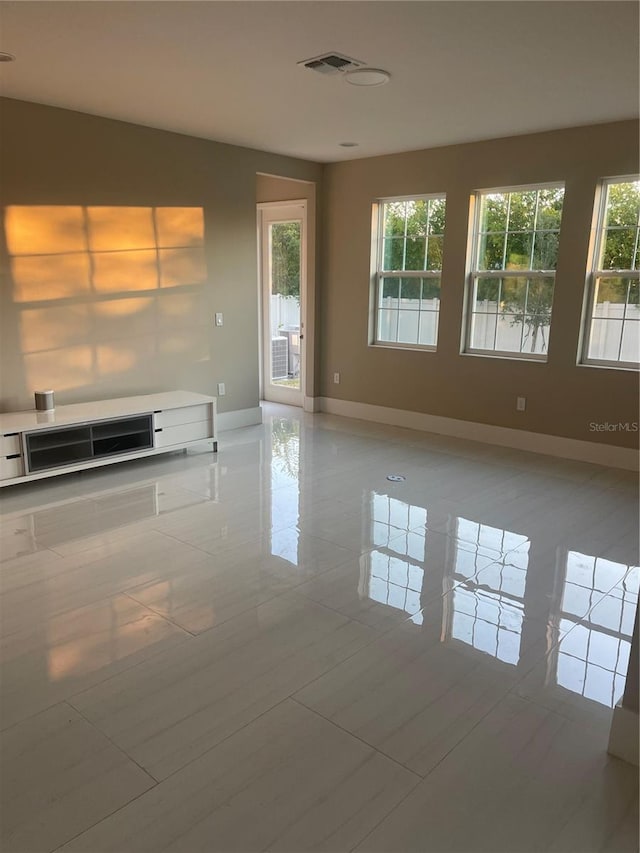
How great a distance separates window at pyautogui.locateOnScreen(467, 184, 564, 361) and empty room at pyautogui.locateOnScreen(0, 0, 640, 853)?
0.03 m

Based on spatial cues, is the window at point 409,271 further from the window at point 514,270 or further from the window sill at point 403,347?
the window at point 514,270

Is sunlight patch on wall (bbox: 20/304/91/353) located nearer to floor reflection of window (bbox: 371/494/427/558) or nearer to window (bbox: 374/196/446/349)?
floor reflection of window (bbox: 371/494/427/558)

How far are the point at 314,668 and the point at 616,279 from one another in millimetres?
4125

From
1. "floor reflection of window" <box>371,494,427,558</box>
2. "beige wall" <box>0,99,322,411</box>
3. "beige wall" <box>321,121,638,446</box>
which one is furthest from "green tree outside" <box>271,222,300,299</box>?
"floor reflection of window" <box>371,494,427,558</box>

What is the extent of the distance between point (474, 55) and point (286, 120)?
1.85m

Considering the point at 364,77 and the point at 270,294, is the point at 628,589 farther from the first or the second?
the point at 270,294

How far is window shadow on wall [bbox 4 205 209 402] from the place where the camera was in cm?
464

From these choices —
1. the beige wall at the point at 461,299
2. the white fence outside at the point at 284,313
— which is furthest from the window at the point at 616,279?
the white fence outside at the point at 284,313

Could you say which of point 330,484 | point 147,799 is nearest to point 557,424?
point 330,484

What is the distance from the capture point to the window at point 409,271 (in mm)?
6113

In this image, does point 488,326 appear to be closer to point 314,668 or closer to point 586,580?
point 586,580

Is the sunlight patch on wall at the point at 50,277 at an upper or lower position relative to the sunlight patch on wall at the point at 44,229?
lower

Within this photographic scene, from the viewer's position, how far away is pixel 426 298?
6.25 meters

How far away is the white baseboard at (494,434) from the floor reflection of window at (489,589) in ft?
6.20
